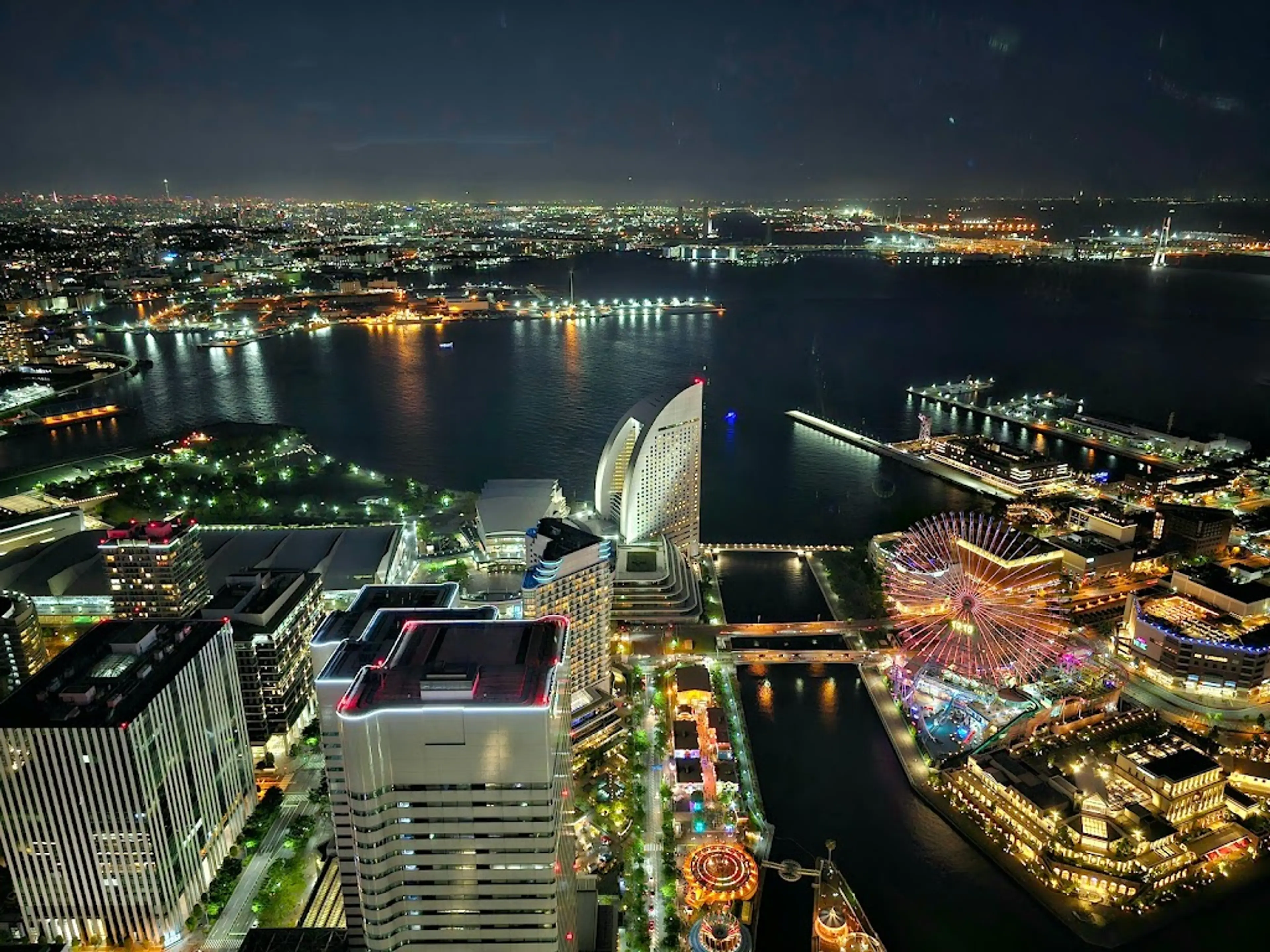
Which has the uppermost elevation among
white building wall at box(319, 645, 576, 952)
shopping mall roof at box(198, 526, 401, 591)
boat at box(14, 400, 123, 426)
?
white building wall at box(319, 645, 576, 952)

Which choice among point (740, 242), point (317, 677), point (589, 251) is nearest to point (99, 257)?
point (589, 251)

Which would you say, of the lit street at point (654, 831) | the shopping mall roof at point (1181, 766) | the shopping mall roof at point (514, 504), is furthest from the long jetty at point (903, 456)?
the lit street at point (654, 831)

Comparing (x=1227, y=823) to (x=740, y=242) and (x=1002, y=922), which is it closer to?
(x=1002, y=922)

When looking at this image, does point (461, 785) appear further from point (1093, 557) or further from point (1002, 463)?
point (1002, 463)

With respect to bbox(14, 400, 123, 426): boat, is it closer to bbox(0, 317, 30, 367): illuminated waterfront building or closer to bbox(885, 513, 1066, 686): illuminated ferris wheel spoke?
bbox(0, 317, 30, 367): illuminated waterfront building

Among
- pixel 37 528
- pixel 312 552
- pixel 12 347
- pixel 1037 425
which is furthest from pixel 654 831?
pixel 12 347

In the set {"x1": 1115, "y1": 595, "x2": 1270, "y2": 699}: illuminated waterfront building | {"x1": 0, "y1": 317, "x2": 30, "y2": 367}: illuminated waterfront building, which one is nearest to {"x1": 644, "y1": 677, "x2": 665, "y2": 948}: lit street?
{"x1": 1115, "y1": 595, "x2": 1270, "y2": 699}: illuminated waterfront building
